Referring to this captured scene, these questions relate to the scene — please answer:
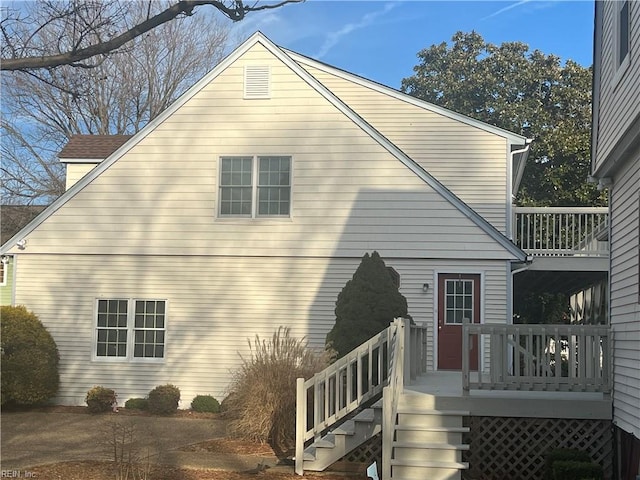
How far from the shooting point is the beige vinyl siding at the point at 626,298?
8758 mm

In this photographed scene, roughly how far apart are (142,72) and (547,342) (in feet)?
91.2

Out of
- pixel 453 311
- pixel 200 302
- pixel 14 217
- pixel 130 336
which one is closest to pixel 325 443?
pixel 453 311

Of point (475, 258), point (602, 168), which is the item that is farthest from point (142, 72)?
point (602, 168)

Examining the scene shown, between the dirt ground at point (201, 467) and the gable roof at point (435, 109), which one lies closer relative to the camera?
the dirt ground at point (201, 467)

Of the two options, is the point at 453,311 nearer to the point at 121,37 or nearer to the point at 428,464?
the point at 428,464

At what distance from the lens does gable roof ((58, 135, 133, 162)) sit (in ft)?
64.9

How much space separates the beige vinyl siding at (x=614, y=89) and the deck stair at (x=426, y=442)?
13.2 ft

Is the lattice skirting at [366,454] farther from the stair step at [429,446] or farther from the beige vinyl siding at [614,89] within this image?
the beige vinyl siding at [614,89]

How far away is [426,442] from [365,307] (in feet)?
13.5

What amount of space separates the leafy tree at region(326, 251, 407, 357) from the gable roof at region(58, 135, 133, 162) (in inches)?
350

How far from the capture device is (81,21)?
8.12 meters

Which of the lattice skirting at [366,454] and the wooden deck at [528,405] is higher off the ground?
the wooden deck at [528,405]

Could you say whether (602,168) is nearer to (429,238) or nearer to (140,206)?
(429,238)

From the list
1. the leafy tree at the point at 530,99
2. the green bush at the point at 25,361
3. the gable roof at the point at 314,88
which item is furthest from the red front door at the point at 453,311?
the leafy tree at the point at 530,99
